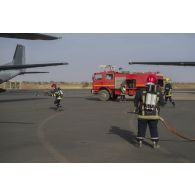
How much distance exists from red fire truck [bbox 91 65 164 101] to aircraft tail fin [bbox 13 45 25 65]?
22276 millimetres

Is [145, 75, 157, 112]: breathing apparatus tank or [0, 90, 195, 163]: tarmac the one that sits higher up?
[145, 75, 157, 112]: breathing apparatus tank

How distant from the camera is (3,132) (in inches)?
412

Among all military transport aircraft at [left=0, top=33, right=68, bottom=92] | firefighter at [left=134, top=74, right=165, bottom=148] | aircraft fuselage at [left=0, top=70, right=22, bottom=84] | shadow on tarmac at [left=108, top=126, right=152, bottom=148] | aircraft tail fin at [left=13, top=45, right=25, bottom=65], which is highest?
aircraft tail fin at [left=13, top=45, right=25, bottom=65]

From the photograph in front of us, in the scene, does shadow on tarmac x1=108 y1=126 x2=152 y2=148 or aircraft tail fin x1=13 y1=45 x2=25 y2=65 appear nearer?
shadow on tarmac x1=108 y1=126 x2=152 y2=148

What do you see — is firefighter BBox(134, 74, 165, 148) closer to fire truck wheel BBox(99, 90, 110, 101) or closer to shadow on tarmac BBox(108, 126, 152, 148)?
shadow on tarmac BBox(108, 126, 152, 148)

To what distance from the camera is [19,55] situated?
47.2m

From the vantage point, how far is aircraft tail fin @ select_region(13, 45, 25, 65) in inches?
1826

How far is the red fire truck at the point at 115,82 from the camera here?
26.6 meters

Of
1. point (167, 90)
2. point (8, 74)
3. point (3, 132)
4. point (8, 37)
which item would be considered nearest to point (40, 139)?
point (3, 132)

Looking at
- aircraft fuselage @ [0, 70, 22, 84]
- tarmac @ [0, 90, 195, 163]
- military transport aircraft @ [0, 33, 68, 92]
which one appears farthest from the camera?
aircraft fuselage @ [0, 70, 22, 84]

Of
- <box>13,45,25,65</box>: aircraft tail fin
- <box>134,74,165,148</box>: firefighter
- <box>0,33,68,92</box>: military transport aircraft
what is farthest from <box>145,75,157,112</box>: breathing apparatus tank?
<box>13,45,25,65</box>: aircraft tail fin

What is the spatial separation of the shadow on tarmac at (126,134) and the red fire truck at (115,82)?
15.4m

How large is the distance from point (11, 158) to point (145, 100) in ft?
11.2

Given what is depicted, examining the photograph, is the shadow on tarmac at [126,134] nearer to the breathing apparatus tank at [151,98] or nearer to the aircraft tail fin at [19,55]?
the breathing apparatus tank at [151,98]
